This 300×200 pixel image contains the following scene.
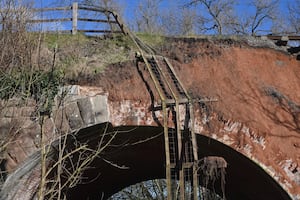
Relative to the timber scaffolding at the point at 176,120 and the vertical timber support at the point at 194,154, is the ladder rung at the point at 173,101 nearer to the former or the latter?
the timber scaffolding at the point at 176,120

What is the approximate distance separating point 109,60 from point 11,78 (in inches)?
76.3

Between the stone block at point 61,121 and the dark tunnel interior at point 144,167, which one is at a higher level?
the stone block at point 61,121

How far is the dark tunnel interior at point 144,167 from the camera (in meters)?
8.78

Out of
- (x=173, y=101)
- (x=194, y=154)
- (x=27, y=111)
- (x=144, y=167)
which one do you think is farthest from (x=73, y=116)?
(x=144, y=167)

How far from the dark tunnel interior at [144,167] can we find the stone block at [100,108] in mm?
240

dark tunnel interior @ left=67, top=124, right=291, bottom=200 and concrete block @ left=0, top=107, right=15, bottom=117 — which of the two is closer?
concrete block @ left=0, top=107, right=15, bottom=117

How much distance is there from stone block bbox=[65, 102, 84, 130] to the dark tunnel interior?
302mm

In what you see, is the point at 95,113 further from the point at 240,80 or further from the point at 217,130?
the point at 240,80

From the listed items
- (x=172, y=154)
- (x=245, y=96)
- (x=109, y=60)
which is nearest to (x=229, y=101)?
(x=245, y=96)

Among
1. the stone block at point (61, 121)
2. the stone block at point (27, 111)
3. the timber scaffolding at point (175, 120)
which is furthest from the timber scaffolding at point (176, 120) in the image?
the stone block at point (27, 111)

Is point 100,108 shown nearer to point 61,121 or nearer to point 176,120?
point 61,121

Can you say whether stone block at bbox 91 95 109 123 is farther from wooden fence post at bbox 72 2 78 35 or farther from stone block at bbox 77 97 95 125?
wooden fence post at bbox 72 2 78 35

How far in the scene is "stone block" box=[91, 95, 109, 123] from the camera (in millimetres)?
8250

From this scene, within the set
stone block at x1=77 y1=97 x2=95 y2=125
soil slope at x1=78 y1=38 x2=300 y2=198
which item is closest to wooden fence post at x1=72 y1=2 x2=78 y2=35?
soil slope at x1=78 y1=38 x2=300 y2=198
